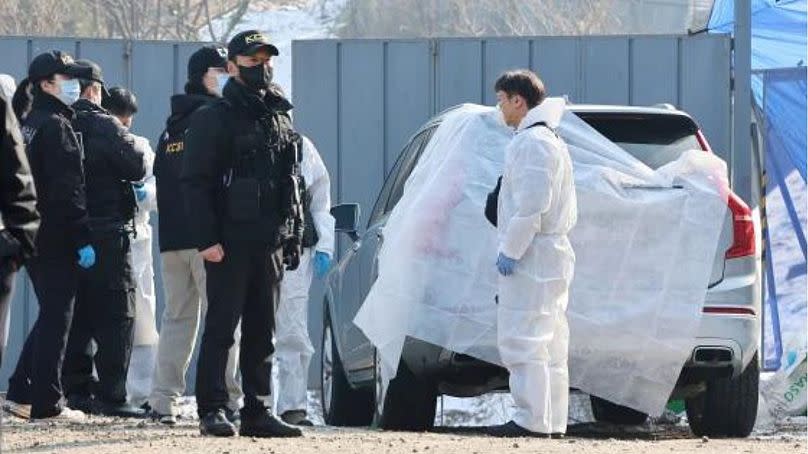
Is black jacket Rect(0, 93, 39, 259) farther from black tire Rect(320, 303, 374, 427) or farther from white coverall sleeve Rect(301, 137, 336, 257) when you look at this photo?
black tire Rect(320, 303, 374, 427)

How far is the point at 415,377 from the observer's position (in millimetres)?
10094

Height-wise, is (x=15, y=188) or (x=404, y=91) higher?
(x=15, y=188)

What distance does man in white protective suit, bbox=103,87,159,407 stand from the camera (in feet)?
38.8

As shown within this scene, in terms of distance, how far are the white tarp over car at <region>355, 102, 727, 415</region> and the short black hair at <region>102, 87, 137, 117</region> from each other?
2.40 m

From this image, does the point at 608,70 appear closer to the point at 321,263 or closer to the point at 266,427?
the point at 321,263

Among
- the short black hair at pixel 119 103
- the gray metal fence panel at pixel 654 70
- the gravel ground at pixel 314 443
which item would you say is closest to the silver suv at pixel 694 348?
the gravel ground at pixel 314 443

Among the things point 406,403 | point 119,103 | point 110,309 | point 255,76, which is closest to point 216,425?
point 406,403

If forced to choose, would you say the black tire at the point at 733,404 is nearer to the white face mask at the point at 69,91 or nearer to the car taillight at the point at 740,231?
the car taillight at the point at 740,231

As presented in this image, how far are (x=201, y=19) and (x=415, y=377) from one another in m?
41.7

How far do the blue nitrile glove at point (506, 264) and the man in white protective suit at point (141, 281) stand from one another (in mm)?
3008

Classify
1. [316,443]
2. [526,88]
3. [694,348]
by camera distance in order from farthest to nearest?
[694,348]
[526,88]
[316,443]

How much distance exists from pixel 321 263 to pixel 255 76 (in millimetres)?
2147

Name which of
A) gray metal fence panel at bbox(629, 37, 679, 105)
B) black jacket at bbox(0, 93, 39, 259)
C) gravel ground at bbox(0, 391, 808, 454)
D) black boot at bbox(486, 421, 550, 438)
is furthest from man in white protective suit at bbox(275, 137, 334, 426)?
black jacket at bbox(0, 93, 39, 259)

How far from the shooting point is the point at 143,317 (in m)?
12.1
